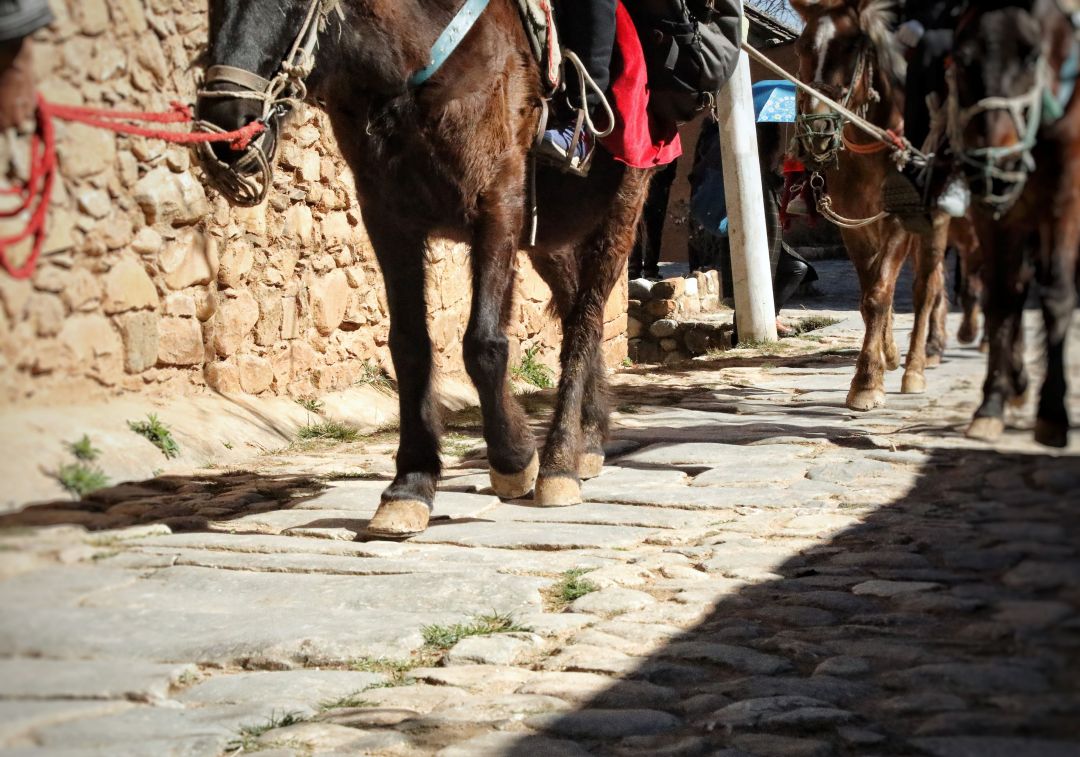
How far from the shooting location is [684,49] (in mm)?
4008

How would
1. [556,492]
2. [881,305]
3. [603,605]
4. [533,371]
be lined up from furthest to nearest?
[533,371]
[556,492]
[603,605]
[881,305]

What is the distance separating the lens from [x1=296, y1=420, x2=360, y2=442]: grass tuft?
396 centimetres

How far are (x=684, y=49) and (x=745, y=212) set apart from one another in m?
5.87

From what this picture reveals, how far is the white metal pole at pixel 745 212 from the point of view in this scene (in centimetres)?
975

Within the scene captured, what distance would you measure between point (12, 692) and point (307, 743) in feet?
3.92

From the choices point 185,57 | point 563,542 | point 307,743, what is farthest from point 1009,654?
point 563,542

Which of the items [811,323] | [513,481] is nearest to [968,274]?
[513,481]

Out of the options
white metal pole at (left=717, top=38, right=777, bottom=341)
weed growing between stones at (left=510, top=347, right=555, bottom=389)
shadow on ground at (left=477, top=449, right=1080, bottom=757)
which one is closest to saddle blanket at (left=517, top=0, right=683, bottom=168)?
shadow on ground at (left=477, top=449, right=1080, bottom=757)

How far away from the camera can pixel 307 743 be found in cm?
187

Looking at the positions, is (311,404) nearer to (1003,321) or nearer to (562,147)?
(562,147)

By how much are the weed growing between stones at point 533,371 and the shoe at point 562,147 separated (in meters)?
3.71

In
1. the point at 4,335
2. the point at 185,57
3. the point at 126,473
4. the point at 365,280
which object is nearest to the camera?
the point at 4,335

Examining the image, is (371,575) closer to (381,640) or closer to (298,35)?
(381,640)

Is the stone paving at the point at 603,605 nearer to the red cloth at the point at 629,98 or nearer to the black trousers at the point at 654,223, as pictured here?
the red cloth at the point at 629,98
